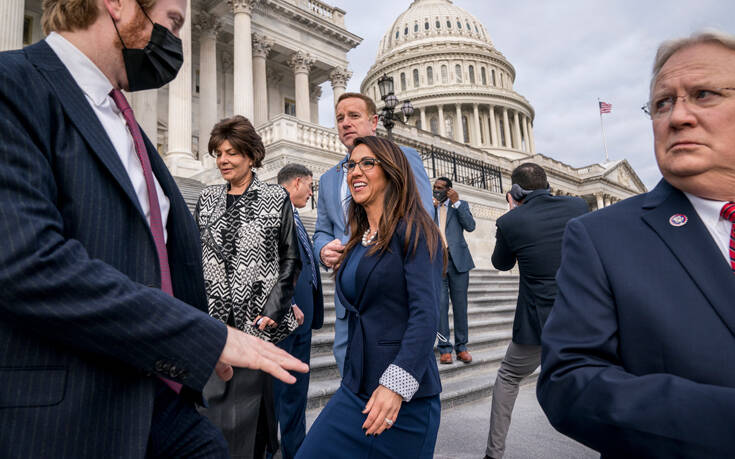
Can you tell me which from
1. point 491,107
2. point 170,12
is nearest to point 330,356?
point 170,12

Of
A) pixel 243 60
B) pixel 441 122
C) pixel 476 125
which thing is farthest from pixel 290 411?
pixel 476 125

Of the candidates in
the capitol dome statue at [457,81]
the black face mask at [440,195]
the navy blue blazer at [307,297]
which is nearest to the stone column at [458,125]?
the capitol dome statue at [457,81]

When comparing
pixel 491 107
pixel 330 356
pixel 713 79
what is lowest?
pixel 330 356

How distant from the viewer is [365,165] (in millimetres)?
2584

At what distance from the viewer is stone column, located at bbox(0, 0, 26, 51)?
12.9 m

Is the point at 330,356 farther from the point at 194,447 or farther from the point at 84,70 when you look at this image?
the point at 84,70

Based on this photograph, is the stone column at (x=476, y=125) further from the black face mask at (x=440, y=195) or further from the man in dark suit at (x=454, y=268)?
the black face mask at (x=440, y=195)

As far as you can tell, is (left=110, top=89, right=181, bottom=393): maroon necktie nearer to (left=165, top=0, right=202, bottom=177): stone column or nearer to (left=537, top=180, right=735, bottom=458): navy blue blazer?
(left=537, top=180, right=735, bottom=458): navy blue blazer

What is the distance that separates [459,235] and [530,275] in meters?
3.08

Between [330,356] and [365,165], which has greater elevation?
[365,165]

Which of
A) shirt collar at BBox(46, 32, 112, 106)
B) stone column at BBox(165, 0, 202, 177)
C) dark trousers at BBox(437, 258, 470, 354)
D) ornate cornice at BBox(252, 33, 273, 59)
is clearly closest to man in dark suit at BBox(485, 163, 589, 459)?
dark trousers at BBox(437, 258, 470, 354)

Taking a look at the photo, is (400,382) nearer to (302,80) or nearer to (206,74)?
(206,74)

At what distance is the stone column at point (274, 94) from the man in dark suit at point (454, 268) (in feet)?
80.4

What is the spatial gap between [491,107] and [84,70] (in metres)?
77.3
